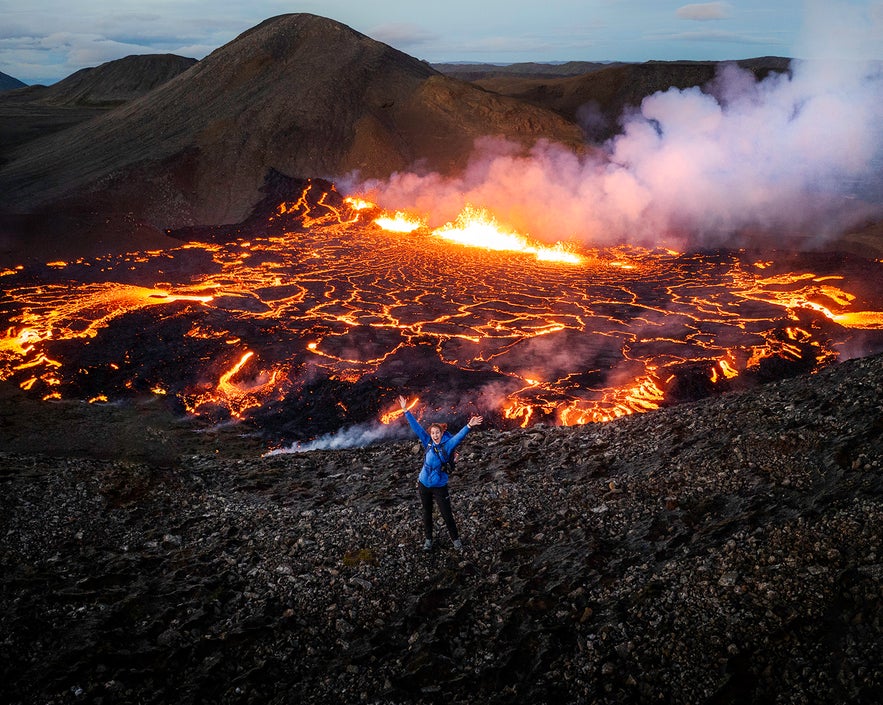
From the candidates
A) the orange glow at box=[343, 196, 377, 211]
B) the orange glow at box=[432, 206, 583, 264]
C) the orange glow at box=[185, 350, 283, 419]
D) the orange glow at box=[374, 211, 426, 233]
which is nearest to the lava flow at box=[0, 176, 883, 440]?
the orange glow at box=[185, 350, 283, 419]

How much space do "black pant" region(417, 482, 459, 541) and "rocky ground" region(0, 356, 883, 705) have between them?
0.32m

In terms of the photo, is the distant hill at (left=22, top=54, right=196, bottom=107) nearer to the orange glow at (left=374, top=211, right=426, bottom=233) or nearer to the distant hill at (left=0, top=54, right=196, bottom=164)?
the distant hill at (left=0, top=54, right=196, bottom=164)

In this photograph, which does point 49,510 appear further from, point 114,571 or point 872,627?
point 872,627

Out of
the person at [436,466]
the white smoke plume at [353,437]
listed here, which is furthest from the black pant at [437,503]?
the white smoke plume at [353,437]

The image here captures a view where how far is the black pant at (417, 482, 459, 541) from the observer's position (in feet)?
20.5

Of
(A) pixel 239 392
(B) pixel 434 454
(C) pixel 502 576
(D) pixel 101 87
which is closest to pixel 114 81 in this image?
(D) pixel 101 87

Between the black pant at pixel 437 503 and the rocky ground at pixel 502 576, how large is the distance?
316mm

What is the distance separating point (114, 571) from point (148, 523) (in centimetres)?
128

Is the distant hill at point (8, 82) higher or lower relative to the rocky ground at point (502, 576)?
higher

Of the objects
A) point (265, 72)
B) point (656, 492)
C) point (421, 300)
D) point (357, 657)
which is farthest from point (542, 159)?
point (357, 657)

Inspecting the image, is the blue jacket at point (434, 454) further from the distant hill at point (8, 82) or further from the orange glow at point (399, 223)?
the distant hill at point (8, 82)

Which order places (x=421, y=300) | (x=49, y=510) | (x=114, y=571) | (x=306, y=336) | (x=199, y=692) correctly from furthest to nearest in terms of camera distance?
(x=421, y=300), (x=306, y=336), (x=49, y=510), (x=114, y=571), (x=199, y=692)

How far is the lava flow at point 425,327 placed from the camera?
1404 centimetres

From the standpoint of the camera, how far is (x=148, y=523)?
7844mm
